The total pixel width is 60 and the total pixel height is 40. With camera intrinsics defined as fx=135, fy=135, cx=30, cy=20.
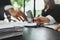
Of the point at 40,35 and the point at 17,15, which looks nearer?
the point at 40,35

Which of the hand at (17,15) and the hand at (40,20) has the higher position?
the hand at (17,15)

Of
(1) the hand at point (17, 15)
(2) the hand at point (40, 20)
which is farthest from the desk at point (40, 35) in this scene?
(1) the hand at point (17, 15)

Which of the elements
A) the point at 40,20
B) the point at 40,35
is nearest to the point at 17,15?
the point at 40,20

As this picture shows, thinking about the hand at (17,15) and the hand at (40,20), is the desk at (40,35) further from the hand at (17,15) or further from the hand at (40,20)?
the hand at (17,15)

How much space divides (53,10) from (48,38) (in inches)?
48.3

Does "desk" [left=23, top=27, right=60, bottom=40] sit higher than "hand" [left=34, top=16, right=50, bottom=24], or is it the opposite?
"hand" [left=34, top=16, right=50, bottom=24]

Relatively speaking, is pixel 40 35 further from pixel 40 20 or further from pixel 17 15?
pixel 17 15

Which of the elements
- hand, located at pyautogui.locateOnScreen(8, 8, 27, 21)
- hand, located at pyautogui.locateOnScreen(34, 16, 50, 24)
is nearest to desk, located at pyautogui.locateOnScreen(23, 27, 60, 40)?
hand, located at pyautogui.locateOnScreen(34, 16, 50, 24)

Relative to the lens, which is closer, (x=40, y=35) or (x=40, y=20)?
(x=40, y=35)

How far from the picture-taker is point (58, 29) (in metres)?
0.89

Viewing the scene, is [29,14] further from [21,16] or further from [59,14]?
[59,14]

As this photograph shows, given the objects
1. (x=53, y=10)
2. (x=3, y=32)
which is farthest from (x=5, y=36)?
(x=53, y=10)

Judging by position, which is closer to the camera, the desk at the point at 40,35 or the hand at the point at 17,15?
the desk at the point at 40,35

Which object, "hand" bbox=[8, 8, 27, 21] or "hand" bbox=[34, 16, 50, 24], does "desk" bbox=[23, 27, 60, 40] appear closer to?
"hand" bbox=[34, 16, 50, 24]
